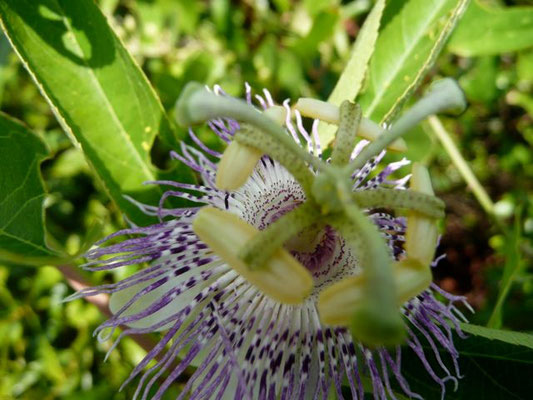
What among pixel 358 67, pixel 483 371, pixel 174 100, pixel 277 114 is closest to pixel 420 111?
pixel 277 114

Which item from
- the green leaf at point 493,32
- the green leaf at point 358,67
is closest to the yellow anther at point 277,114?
the green leaf at point 358,67

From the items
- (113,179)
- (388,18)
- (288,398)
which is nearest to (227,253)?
(288,398)

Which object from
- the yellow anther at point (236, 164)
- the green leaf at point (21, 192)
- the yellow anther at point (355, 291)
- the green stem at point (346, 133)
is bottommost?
the yellow anther at point (355, 291)

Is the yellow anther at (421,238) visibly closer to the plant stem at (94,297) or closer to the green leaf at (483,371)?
the green leaf at (483,371)

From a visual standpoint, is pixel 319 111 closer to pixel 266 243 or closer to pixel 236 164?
pixel 236 164

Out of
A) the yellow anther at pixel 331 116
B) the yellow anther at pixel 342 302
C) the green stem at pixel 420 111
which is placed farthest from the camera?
the yellow anther at pixel 331 116

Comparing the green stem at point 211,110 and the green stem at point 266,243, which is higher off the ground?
the green stem at point 211,110

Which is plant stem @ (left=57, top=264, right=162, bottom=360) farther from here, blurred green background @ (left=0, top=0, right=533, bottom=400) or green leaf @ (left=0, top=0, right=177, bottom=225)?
blurred green background @ (left=0, top=0, right=533, bottom=400)
